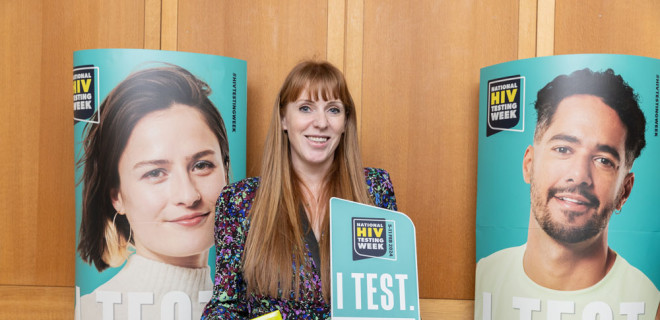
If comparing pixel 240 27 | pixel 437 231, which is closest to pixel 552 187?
pixel 437 231

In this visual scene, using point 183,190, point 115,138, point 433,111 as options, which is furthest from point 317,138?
point 433,111

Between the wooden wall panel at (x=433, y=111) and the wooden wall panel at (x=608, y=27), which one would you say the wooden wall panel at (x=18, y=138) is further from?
the wooden wall panel at (x=608, y=27)

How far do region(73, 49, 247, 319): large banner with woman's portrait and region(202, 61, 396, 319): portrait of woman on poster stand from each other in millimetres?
418

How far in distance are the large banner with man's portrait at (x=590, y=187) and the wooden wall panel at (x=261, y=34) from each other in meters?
1.10

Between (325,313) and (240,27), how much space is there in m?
1.66

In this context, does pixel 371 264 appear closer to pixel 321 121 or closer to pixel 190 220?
pixel 321 121

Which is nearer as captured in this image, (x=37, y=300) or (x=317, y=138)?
(x=317, y=138)

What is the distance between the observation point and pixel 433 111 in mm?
3029

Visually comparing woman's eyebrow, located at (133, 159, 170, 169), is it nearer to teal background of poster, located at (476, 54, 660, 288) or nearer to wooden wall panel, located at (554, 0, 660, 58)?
teal background of poster, located at (476, 54, 660, 288)

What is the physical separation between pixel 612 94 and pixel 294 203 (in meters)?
1.23

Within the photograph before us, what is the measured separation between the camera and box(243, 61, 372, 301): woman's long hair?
1.85m

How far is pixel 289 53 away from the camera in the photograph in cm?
303

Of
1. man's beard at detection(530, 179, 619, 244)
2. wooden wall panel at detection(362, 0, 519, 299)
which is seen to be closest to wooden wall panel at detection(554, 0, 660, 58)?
wooden wall panel at detection(362, 0, 519, 299)

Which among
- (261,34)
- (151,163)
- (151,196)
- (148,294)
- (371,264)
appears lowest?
(148,294)
